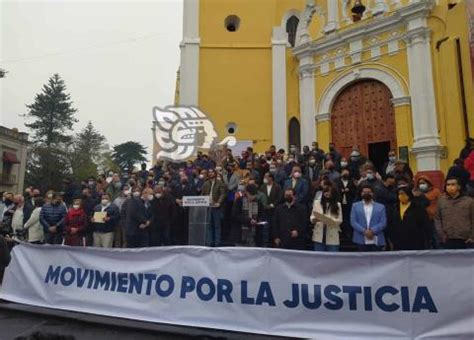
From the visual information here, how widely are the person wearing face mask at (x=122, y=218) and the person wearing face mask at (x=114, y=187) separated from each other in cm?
73

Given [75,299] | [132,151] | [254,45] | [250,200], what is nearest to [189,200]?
[250,200]

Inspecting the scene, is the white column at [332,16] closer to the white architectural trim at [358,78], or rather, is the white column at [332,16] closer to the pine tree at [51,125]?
the white architectural trim at [358,78]

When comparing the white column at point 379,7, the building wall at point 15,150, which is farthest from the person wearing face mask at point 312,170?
the building wall at point 15,150

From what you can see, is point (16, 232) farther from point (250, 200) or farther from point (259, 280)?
point (259, 280)

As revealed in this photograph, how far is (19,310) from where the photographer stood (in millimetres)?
6664

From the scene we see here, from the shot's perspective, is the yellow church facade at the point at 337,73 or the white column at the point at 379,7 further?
the white column at the point at 379,7

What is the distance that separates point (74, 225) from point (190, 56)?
11600 mm

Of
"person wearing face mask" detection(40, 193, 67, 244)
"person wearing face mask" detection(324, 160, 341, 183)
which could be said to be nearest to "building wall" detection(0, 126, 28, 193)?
"person wearing face mask" detection(40, 193, 67, 244)

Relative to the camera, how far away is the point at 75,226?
9258 mm

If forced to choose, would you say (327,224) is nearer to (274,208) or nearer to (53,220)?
(274,208)

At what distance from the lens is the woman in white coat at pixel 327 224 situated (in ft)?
24.1

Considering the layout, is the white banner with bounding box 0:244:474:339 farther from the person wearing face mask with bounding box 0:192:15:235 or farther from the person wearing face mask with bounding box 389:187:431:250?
the person wearing face mask with bounding box 0:192:15:235

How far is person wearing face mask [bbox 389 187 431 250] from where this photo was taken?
6719 millimetres

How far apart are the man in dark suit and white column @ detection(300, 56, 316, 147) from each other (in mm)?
8072
